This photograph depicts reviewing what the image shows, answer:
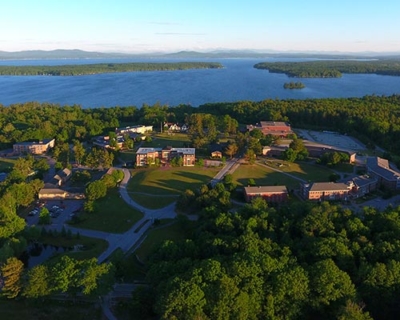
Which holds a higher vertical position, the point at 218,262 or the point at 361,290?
the point at 218,262

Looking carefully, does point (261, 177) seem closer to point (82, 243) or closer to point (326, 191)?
point (326, 191)

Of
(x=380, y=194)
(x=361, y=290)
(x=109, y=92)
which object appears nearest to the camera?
(x=361, y=290)

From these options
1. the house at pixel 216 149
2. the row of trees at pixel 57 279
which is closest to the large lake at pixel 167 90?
the house at pixel 216 149

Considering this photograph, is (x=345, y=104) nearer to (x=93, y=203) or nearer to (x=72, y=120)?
(x=72, y=120)

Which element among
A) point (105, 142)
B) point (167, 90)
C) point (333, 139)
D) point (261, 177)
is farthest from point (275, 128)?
point (167, 90)

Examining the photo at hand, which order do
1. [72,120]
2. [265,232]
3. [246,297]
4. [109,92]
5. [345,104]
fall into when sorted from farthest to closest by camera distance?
[109,92], [345,104], [72,120], [265,232], [246,297]

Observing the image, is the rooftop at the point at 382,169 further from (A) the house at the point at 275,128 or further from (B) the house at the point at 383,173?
(A) the house at the point at 275,128

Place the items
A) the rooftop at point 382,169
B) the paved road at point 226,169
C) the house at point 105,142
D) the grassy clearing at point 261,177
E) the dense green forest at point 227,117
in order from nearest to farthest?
the rooftop at point 382,169 < the grassy clearing at point 261,177 < the paved road at point 226,169 < the house at point 105,142 < the dense green forest at point 227,117

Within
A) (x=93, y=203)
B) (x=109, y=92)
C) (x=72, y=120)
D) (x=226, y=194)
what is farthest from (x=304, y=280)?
(x=109, y=92)
